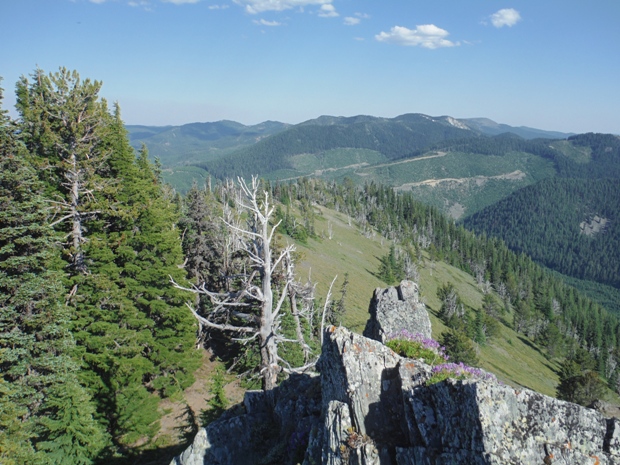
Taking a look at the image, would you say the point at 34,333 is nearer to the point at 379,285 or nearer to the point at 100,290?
the point at 100,290

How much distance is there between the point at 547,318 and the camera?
145 m

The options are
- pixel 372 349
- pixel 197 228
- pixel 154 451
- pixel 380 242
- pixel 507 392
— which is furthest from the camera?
pixel 380 242

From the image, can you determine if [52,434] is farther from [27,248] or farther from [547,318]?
[547,318]

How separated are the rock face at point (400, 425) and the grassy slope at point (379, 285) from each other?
42.5m

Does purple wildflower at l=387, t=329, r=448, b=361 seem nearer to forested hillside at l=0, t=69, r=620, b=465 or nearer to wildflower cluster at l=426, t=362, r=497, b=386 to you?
wildflower cluster at l=426, t=362, r=497, b=386

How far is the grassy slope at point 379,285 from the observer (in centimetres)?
7575

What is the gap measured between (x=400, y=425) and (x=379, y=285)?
93457 millimetres

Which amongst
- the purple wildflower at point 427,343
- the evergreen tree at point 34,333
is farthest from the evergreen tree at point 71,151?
the purple wildflower at point 427,343

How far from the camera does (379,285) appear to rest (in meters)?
100

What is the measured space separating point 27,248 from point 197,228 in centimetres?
1975

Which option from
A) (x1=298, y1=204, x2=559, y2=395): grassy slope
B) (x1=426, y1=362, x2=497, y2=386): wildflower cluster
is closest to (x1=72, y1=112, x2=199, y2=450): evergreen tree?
(x1=426, y1=362, x2=497, y2=386): wildflower cluster

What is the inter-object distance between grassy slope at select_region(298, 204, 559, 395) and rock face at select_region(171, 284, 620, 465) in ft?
140

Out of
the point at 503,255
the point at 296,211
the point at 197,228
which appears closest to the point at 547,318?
the point at 503,255

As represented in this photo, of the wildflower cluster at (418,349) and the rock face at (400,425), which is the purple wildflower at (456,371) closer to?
the rock face at (400,425)
